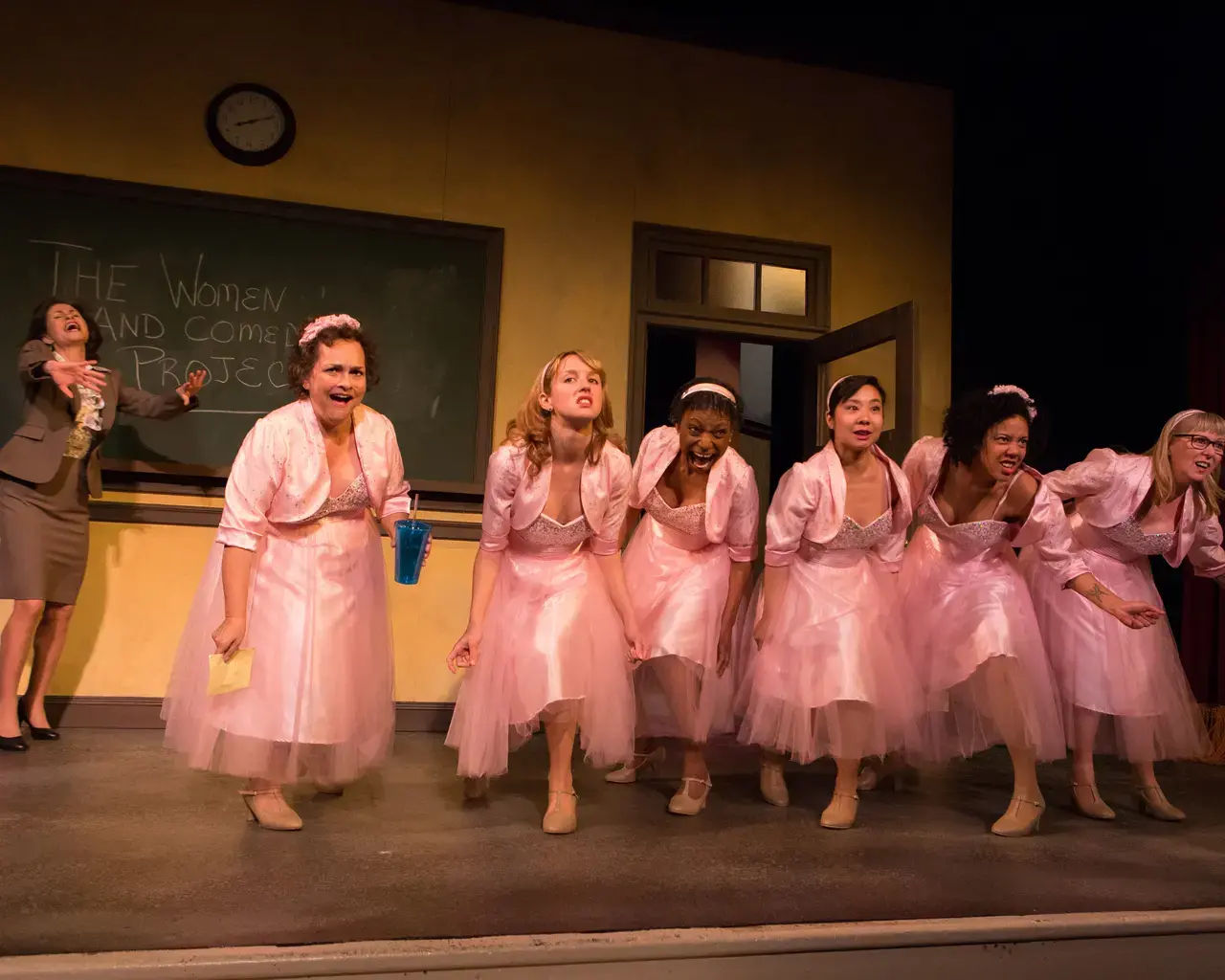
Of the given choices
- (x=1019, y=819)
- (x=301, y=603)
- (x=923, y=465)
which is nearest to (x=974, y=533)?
(x=923, y=465)

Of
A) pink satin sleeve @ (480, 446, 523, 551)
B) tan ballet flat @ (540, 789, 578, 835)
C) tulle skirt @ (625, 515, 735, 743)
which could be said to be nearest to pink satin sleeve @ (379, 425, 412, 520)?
pink satin sleeve @ (480, 446, 523, 551)

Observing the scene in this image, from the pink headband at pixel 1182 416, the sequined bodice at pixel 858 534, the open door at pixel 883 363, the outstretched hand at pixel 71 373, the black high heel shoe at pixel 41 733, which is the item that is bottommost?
the black high heel shoe at pixel 41 733

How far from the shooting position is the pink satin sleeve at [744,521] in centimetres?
325

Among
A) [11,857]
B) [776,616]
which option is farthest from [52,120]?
[776,616]

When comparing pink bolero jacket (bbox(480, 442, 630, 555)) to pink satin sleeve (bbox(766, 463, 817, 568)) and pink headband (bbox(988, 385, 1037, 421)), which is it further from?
pink headband (bbox(988, 385, 1037, 421))

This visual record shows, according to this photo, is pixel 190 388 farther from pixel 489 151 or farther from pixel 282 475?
pixel 489 151

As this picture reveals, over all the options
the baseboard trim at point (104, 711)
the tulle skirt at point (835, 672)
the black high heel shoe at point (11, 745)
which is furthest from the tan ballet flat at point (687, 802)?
the black high heel shoe at point (11, 745)

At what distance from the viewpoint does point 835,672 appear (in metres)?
2.97

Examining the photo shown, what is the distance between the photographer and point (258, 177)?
4520 mm

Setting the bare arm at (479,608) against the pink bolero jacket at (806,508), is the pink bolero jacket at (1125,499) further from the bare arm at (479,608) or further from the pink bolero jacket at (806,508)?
the bare arm at (479,608)

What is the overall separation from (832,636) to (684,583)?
1.54ft

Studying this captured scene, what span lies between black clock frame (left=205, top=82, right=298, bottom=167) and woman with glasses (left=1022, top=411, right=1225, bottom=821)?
336 cm

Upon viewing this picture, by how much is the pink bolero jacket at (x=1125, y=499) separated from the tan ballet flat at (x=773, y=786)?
1.25 metres

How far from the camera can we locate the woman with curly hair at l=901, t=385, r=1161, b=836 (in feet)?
9.86
